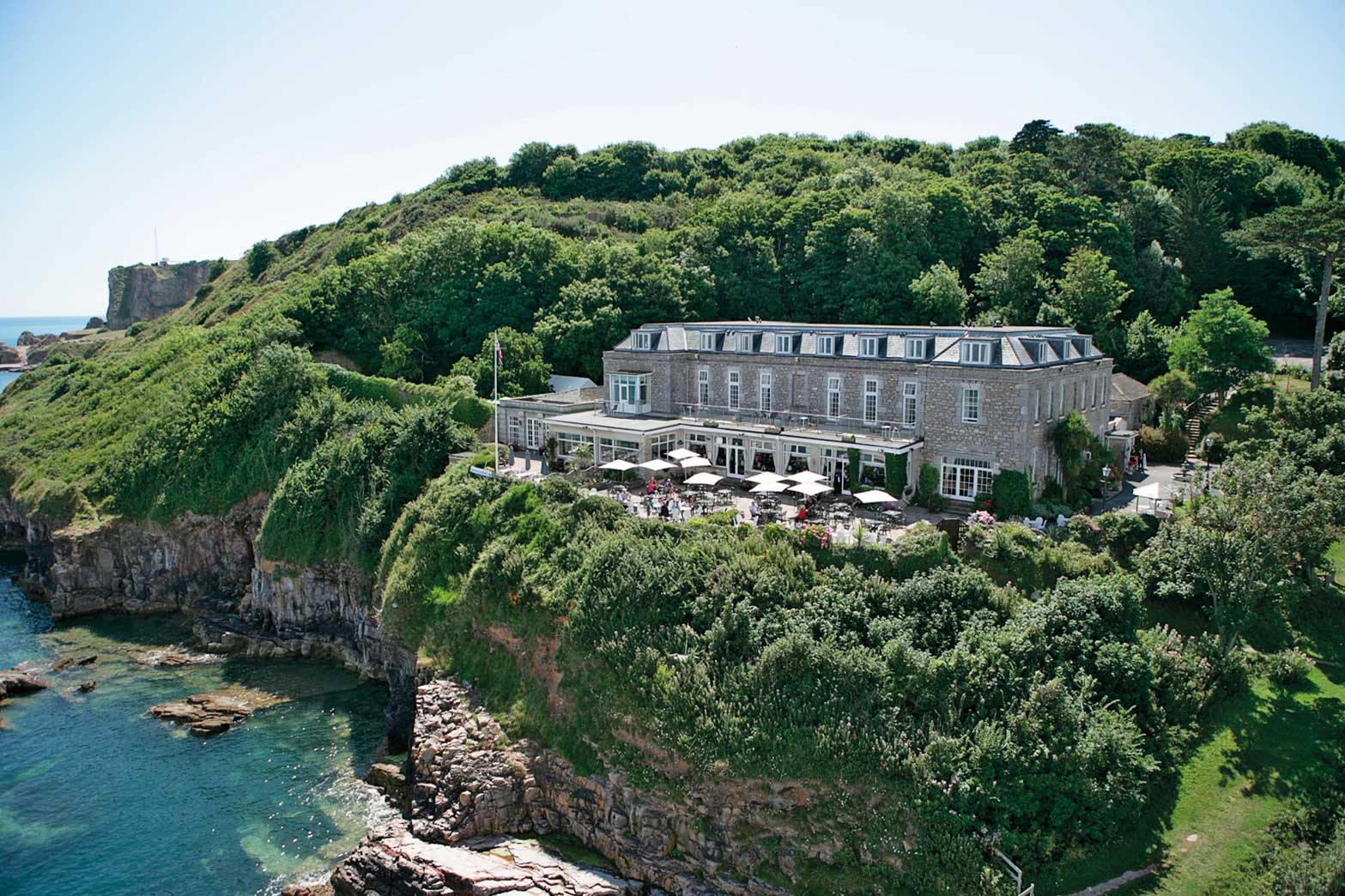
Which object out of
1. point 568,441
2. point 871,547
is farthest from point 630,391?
point 871,547

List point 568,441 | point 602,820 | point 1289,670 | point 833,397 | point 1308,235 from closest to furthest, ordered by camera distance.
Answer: point 602,820 → point 1289,670 → point 833,397 → point 1308,235 → point 568,441

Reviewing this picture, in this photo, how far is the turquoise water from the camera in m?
22.4

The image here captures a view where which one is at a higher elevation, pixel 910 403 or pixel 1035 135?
pixel 1035 135

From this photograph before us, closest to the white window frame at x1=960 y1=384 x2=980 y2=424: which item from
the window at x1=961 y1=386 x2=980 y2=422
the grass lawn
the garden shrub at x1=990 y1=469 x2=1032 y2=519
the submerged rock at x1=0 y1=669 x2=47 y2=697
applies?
the window at x1=961 y1=386 x2=980 y2=422

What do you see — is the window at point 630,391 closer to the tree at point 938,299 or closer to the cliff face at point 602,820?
the tree at point 938,299

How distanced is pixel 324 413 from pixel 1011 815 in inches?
1313

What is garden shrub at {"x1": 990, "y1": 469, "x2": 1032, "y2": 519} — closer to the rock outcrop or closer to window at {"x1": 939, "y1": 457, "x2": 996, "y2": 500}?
window at {"x1": 939, "y1": 457, "x2": 996, "y2": 500}

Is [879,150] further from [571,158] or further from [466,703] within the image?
[466,703]

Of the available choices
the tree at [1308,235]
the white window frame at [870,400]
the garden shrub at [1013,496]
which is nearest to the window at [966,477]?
the garden shrub at [1013,496]

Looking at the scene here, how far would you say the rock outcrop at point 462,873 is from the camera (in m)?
20.8

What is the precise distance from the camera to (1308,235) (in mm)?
37250

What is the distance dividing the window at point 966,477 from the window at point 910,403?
2.05 metres

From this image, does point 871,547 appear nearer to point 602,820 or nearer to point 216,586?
point 602,820

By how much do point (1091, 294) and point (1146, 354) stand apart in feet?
13.5
